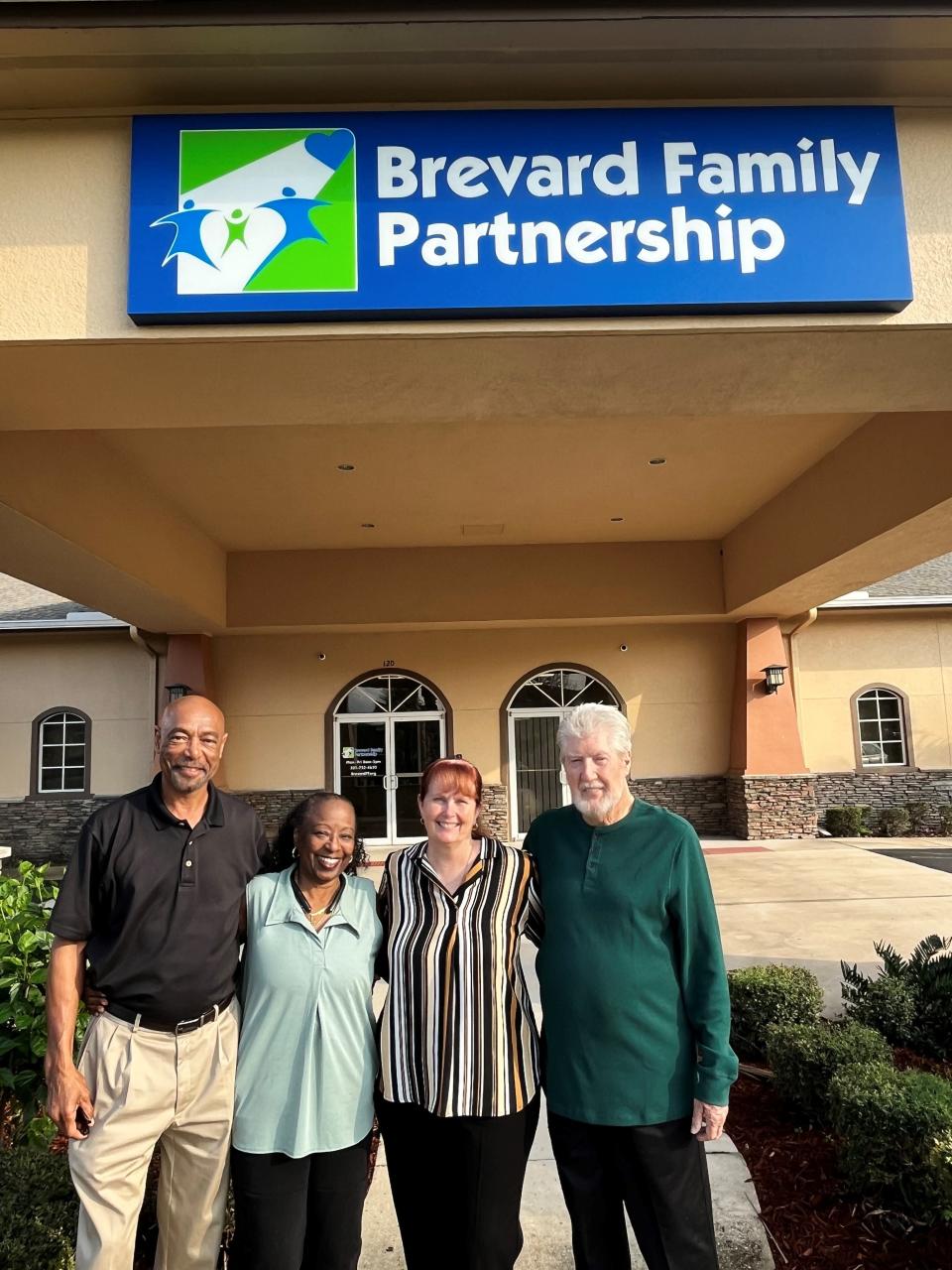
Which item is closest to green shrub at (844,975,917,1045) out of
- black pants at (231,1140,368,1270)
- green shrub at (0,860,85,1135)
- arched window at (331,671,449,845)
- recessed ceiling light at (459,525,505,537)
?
black pants at (231,1140,368,1270)

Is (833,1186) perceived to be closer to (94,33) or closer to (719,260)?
(719,260)

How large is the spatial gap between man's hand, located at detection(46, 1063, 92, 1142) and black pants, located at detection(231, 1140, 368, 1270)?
17.2 inches

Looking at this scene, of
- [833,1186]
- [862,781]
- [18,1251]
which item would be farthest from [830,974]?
[862,781]

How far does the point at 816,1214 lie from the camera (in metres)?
3.03

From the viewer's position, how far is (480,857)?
8.13 ft

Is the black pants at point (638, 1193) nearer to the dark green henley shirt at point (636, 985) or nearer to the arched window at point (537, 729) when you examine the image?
the dark green henley shirt at point (636, 985)

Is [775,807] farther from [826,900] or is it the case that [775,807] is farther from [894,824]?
[826,900]

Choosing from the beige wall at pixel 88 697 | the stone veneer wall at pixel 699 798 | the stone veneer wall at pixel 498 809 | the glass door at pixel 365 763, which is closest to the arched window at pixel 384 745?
the glass door at pixel 365 763

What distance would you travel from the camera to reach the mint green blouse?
2.29 meters

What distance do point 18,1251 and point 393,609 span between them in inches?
424

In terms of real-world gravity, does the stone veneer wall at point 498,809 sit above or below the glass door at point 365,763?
below

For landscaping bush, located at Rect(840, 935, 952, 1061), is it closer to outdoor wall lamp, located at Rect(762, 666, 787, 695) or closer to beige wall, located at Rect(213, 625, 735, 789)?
outdoor wall lamp, located at Rect(762, 666, 787, 695)

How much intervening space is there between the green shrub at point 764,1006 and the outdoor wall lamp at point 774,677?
9.36 m

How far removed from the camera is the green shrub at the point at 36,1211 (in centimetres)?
245
